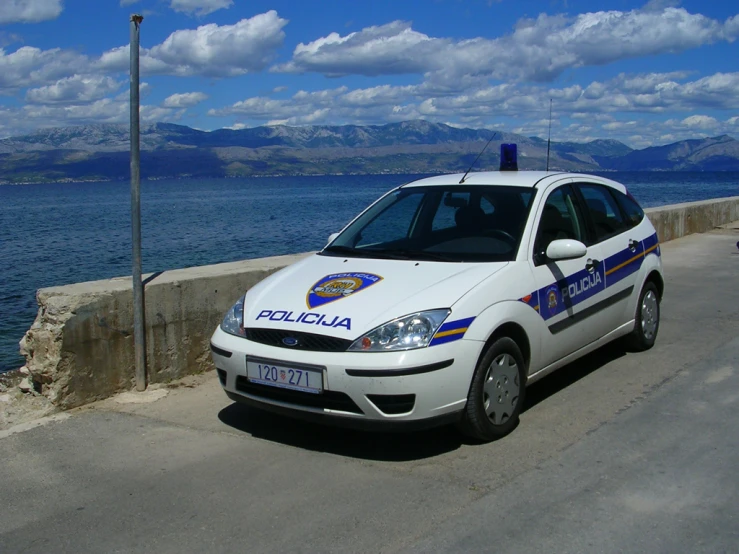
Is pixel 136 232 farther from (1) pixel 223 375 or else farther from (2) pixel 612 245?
(2) pixel 612 245

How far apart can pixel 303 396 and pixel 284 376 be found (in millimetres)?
156

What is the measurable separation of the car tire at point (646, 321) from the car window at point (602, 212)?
643 mm

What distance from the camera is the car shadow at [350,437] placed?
4.71 metres

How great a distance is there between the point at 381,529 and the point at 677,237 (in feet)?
43.8

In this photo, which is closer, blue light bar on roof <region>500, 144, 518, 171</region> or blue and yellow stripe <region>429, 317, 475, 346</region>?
blue and yellow stripe <region>429, 317, 475, 346</region>

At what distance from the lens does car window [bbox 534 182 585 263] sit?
215 inches

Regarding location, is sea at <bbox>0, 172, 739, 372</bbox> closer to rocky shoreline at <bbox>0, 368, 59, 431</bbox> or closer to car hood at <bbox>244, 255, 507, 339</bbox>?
rocky shoreline at <bbox>0, 368, 59, 431</bbox>

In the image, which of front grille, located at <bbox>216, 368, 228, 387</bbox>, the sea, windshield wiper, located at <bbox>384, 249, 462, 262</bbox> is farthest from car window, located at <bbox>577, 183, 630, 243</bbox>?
the sea

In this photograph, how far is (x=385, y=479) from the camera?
4.28 metres

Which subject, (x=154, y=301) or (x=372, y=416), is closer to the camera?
(x=372, y=416)

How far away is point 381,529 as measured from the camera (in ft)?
12.1

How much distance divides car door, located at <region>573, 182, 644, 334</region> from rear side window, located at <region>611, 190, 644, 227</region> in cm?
5

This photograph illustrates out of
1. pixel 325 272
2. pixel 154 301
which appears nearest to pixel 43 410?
pixel 154 301

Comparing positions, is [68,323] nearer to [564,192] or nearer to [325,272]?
[325,272]
